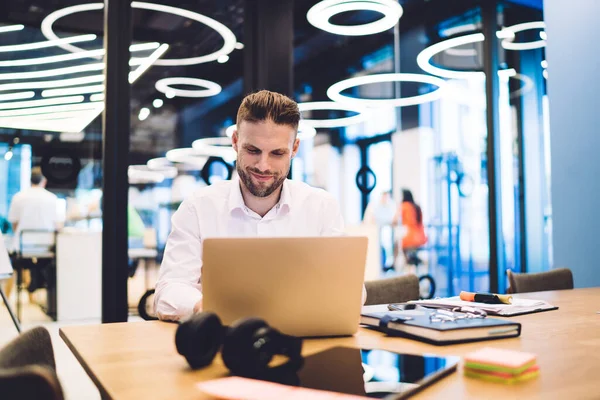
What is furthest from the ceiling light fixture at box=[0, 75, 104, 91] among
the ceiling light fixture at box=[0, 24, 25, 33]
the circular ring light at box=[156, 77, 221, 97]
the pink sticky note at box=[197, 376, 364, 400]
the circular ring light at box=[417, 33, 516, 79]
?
the circular ring light at box=[417, 33, 516, 79]

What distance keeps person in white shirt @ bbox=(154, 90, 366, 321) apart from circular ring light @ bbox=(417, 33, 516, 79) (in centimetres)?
342

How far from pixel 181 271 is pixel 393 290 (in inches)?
33.6

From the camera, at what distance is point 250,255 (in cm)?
109

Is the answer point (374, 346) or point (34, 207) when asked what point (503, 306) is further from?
point (34, 207)

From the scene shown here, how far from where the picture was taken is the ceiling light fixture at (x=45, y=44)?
11.3ft

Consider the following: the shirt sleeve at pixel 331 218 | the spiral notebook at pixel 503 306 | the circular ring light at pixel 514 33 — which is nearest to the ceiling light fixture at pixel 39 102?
the shirt sleeve at pixel 331 218

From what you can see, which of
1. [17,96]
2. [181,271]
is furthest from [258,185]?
[17,96]

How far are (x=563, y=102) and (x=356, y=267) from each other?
3244mm

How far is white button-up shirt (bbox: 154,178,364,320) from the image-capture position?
74.1 inches

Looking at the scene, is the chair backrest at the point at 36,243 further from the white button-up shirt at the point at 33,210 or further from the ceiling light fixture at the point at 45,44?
the ceiling light fixture at the point at 45,44

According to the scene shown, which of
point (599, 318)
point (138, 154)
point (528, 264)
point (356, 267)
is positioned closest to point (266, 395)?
point (356, 267)

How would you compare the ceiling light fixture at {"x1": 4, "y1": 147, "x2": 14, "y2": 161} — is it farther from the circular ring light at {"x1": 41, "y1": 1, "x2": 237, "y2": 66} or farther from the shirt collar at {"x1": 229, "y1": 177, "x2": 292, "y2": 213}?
the shirt collar at {"x1": 229, "y1": 177, "x2": 292, "y2": 213}

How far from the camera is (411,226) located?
7.38 metres

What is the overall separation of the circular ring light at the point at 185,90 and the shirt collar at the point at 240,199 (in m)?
2.16
